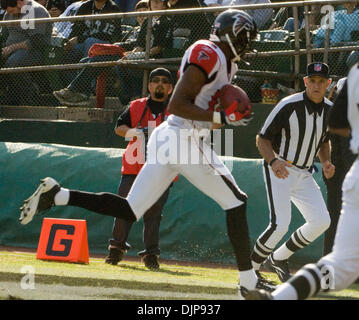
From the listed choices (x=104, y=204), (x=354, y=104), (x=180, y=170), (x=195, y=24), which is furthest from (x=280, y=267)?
(x=195, y=24)

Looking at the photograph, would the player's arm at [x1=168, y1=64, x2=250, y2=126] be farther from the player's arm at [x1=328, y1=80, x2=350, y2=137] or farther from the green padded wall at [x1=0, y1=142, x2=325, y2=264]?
the green padded wall at [x1=0, y1=142, x2=325, y2=264]

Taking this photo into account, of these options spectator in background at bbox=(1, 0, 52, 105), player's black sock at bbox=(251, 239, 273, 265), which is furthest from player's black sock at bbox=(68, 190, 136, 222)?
spectator in background at bbox=(1, 0, 52, 105)

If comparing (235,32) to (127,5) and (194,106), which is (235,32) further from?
(127,5)

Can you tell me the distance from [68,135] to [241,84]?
2538 mm

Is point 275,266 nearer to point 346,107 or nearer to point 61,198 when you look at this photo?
point 61,198

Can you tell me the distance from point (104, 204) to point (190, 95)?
1009 millimetres

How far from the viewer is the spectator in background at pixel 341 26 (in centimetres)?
1035

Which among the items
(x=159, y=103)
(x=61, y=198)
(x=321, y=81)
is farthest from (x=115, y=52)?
(x=61, y=198)

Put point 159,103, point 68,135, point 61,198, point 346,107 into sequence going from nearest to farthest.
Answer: point 346,107 < point 61,198 < point 159,103 < point 68,135

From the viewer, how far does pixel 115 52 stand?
11242mm

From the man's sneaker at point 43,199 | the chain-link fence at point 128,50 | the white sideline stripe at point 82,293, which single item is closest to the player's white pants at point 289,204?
the white sideline stripe at point 82,293

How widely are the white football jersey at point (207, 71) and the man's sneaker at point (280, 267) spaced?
2158 mm

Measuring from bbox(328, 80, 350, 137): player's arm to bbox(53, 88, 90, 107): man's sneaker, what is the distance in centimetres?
719
